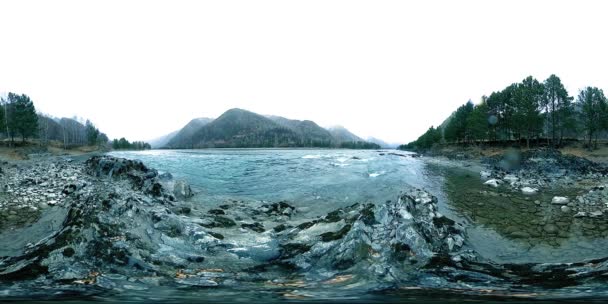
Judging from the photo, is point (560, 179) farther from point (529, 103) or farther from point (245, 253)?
point (529, 103)

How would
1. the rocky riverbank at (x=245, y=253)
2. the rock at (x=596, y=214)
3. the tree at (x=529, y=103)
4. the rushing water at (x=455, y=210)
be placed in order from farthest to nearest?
the tree at (x=529, y=103) < the rock at (x=596, y=214) < the rocky riverbank at (x=245, y=253) < the rushing water at (x=455, y=210)

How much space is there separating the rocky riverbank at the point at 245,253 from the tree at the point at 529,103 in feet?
181

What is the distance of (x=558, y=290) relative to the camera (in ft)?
23.3

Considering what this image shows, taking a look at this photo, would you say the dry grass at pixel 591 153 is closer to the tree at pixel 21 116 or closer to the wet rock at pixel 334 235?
the wet rock at pixel 334 235

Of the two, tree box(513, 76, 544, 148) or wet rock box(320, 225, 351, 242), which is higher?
tree box(513, 76, 544, 148)

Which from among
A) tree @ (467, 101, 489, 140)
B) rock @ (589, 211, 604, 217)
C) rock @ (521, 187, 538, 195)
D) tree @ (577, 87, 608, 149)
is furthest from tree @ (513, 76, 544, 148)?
rock @ (589, 211, 604, 217)

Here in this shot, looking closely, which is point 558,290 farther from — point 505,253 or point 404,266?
point 505,253

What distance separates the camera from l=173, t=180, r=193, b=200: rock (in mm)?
19625

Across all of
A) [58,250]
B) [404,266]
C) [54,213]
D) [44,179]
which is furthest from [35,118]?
[404,266]

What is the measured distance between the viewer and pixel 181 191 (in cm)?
2006

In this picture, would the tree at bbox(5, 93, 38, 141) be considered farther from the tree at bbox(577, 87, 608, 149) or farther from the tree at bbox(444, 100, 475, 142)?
the tree at bbox(577, 87, 608, 149)

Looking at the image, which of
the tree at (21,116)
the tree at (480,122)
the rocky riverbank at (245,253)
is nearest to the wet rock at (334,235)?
the rocky riverbank at (245,253)

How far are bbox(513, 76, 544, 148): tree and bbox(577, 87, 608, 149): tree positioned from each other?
251 inches

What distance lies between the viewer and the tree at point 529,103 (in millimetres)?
56062
